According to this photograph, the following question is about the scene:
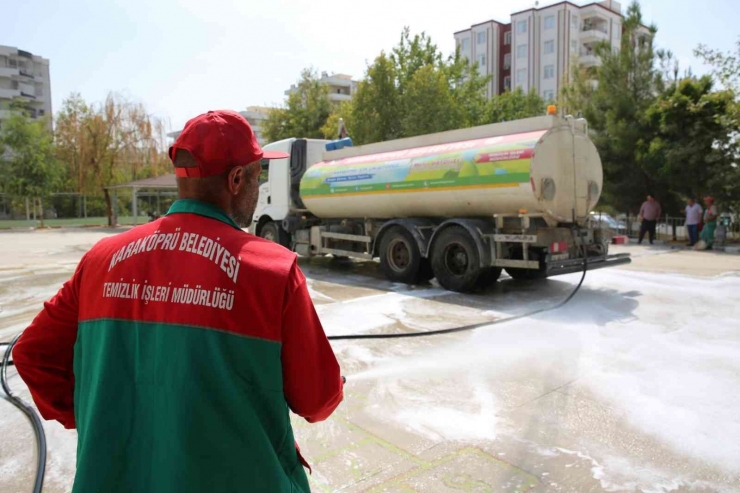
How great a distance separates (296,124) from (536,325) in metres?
31.5

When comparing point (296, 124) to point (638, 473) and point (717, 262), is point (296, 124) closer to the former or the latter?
point (717, 262)

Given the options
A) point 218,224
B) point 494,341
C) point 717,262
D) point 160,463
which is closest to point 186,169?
point 218,224

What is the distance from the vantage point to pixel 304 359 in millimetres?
1594

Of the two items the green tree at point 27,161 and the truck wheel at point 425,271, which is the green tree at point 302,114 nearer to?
the green tree at point 27,161

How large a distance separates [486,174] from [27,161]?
30.2m

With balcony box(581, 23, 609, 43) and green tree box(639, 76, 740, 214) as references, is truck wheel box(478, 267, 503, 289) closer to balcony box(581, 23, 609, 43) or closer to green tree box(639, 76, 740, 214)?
green tree box(639, 76, 740, 214)

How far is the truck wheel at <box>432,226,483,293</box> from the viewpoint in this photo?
9.48 m

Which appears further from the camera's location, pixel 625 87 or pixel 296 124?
pixel 296 124

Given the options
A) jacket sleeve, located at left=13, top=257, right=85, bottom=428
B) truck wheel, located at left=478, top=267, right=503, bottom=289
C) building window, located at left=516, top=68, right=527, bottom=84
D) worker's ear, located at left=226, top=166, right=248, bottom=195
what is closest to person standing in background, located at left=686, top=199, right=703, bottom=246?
truck wheel, located at left=478, top=267, right=503, bottom=289

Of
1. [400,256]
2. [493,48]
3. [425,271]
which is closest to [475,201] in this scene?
[425,271]

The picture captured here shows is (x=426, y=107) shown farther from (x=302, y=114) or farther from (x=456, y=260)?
(x=456, y=260)

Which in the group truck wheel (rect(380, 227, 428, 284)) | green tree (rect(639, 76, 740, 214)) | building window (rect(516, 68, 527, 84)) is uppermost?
building window (rect(516, 68, 527, 84))

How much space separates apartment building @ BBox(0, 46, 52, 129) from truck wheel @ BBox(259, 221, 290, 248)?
215 feet

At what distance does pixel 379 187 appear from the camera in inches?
431
